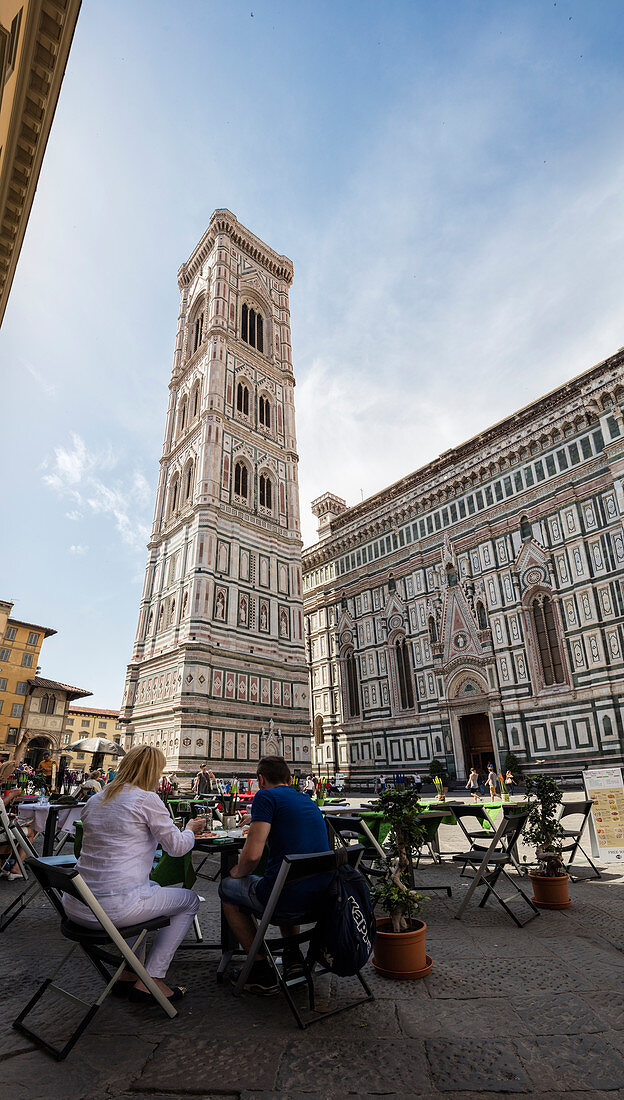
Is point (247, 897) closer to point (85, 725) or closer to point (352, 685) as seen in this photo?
point (352, 685)

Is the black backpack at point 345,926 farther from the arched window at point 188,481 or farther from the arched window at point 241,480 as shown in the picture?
the arched window at point 188,481

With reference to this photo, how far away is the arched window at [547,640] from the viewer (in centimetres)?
2077

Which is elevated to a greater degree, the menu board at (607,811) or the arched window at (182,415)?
the arched window at (182,415)

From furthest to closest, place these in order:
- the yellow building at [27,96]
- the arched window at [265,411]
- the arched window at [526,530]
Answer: the arched window at [265,411]
the arched window at [526,530]
the yellow building at [27,96]

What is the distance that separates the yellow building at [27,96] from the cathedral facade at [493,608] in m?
20.0

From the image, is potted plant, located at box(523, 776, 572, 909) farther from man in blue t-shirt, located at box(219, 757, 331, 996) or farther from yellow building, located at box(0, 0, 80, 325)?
yellow building, located at box(0, 0, 80, 325)

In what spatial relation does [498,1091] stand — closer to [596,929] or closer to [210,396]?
[596,929]

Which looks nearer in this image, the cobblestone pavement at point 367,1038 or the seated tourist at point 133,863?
the cobblestone pavement at point 367,1038

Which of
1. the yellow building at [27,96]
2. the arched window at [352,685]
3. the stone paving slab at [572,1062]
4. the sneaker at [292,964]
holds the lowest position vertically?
the stone paving slab at [572,1062]

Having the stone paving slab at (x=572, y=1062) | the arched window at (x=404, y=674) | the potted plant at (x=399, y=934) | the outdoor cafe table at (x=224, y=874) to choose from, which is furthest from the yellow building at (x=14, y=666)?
the stone paving slab at (x=572, y=1062)

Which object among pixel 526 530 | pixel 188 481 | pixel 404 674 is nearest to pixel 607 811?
pixel 526 530

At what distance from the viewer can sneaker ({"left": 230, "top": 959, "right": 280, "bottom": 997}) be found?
323 centimetres

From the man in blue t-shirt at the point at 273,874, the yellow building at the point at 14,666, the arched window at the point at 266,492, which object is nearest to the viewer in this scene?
the man in blue t-shirt at the point at 273,874

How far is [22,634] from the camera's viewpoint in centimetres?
4106
